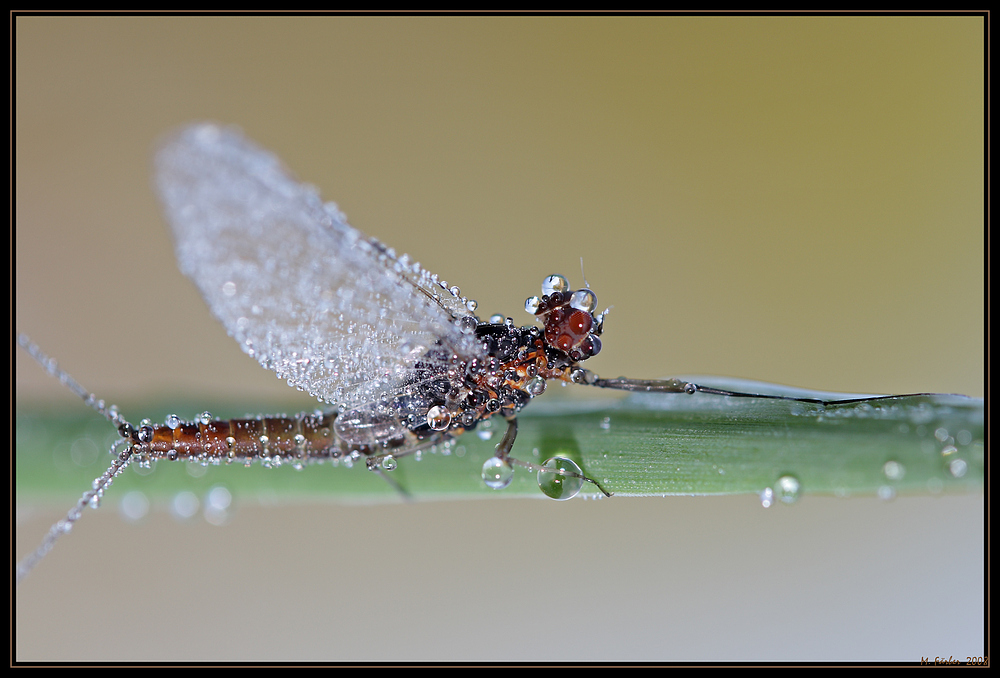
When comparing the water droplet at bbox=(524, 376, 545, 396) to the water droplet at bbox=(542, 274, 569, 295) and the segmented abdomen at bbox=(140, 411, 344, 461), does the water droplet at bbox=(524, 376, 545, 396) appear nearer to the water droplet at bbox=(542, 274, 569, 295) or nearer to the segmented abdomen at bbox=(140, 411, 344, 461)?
the water droplet at bbox=(542, 274, 569, 295)

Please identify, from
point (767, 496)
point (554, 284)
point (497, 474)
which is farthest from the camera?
point (554, 284)

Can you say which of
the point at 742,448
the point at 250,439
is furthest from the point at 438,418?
the point at 742,448

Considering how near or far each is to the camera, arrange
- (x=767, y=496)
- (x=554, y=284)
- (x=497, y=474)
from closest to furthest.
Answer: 1. (x=767, y=496)
2. (x=497, y=474)
3. (x=554, y=284)

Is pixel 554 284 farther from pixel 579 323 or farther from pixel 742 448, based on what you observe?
pixel 742 448

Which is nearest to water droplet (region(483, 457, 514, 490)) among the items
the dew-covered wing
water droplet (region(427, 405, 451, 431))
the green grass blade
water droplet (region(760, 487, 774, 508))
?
the green grass blade
